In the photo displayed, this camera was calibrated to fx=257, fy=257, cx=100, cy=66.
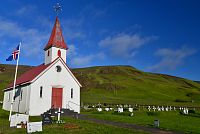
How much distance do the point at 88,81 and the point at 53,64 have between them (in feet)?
276

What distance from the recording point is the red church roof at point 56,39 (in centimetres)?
4185

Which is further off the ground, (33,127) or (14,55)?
(14,55)

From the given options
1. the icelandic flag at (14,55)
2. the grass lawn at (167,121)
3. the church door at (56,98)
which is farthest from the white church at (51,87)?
the grass lawn at (167,121)

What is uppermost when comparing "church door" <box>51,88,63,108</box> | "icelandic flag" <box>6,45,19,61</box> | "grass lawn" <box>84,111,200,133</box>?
"icelandic flag" <box>6,45,19,61</box>

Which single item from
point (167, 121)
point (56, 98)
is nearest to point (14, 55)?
point (56, 98)

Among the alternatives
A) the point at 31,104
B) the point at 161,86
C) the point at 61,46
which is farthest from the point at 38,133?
the point at 161,86

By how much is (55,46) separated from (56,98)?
8.62 meters

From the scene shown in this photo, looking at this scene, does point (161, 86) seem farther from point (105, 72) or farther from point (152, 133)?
point (152, 133)

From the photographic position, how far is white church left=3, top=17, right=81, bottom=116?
36812 mm

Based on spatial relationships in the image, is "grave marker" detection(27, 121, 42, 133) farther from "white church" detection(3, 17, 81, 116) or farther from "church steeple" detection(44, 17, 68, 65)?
"church steeple" detection(44, 17, 68, 65)

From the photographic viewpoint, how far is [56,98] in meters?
38.6

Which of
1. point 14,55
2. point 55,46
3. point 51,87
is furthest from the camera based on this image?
point 55,46

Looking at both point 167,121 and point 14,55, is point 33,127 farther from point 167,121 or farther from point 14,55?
point 167,121

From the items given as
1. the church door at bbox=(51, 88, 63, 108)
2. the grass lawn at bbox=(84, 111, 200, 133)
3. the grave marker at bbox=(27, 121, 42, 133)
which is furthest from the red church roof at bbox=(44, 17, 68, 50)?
the grave marker at bbox=(27, 121, 42, 133)
